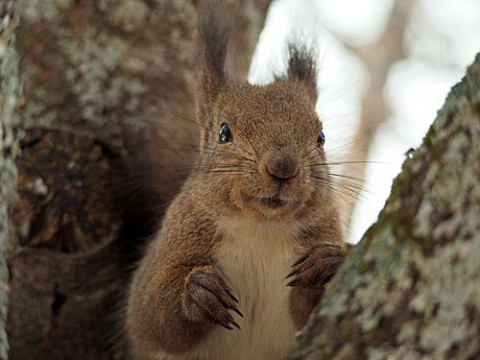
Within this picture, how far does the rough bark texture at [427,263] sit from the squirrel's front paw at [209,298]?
870 mm

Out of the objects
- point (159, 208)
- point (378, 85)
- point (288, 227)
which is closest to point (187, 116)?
point (159, 208)

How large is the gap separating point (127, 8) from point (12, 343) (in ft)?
Result: 4.81

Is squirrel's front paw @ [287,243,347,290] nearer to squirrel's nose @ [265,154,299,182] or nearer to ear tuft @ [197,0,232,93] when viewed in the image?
squirrel's nose @ [265,154,299,182]

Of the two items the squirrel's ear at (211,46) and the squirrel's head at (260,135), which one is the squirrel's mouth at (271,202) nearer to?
the squirrel's head at (260,135)

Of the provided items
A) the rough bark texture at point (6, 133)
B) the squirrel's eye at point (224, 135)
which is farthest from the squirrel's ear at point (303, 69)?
the rough bark texture at point (6, 133)

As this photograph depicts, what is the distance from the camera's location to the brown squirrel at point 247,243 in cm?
253

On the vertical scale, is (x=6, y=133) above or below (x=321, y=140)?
below

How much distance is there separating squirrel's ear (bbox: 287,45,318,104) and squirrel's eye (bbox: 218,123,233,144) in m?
0.58

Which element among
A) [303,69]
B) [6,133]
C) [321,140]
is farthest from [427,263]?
[303,69]

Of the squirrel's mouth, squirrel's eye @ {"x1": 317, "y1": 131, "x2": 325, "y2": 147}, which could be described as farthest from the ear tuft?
the squirrel's mouth

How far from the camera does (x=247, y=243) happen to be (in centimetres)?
272

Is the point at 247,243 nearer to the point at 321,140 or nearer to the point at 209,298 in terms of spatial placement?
the point at 209,298

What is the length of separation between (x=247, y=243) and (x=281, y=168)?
40 cm

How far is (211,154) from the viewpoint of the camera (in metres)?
2.97
